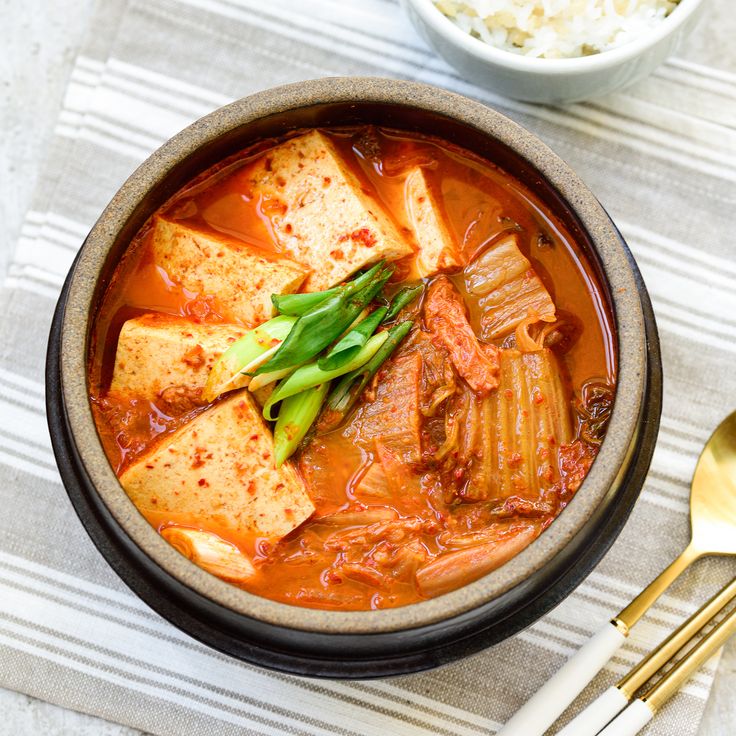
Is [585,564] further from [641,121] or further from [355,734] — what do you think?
[641,121]

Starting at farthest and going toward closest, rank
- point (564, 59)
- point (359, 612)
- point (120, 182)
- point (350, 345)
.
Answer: point (120, 182)
point (564, 59)
point (350, 345)
point (359, 612)

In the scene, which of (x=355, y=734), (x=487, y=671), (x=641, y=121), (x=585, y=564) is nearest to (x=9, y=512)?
(x=355, y=734)

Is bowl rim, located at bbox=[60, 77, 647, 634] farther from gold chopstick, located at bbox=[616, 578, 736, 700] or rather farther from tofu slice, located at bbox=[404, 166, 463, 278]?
gold chopstick, located at bbox=[616, 578, 736, 700]

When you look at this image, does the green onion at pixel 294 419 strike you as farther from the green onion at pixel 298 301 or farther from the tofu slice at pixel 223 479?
the green onion at pixel 298 301

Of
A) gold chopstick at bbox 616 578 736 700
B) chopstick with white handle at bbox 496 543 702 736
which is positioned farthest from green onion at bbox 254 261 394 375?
gold chopstick at bbox 616 578 736 700

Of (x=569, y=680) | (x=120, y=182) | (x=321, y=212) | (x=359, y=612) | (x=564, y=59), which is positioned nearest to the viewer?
(x=359, y=612)

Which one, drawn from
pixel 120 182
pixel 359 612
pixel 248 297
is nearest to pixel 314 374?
pixel 248 297

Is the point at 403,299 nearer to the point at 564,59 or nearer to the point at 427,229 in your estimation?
the point at 427,229
